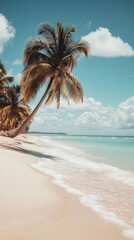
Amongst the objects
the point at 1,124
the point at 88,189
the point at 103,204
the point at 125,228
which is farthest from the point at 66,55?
the point at 1,124

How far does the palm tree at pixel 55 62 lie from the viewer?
52.1 feet

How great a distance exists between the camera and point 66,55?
1652cm

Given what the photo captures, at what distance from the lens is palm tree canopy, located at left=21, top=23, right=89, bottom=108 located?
15.9 metres

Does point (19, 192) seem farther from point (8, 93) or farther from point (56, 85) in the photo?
point (8, 93)

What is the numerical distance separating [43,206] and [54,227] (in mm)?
837

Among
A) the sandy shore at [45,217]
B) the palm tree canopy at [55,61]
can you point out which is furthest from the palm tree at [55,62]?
the sandy shore at [45,217]

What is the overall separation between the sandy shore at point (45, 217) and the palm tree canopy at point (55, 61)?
37.3ft

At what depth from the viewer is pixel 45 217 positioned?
350 cm

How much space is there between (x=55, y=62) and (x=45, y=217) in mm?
13925

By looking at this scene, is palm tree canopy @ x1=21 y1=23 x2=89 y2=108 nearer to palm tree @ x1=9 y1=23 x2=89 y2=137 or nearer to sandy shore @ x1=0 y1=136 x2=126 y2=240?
palm tree @ x1=9 y1=23 x2=89 y2=137

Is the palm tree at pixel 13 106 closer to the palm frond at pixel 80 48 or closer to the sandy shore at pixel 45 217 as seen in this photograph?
the palm frond at pixel 80 48

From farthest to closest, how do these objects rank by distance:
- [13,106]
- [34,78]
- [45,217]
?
[13,106]
[34,78]
[45,217]

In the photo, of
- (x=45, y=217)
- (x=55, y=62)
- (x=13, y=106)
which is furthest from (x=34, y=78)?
(x=13, y=106)

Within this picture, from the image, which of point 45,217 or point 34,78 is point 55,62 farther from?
point 45,217
